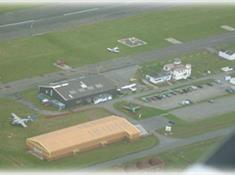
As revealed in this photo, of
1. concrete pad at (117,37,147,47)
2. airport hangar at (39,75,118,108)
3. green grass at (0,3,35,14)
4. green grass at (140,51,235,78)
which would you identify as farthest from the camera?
green grass at (0,3,35,14)

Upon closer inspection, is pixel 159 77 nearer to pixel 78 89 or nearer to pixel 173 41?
pixel 78 89

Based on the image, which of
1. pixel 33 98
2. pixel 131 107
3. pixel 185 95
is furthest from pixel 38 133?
pixel 185 95

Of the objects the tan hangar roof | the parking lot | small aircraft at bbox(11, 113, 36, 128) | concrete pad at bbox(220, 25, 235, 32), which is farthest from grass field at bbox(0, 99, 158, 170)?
concrete pad at bbox(220, 25, 235, 32)

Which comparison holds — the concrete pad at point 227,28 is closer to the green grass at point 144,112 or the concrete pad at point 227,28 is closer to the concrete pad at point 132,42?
the concrete pad at point 132,42

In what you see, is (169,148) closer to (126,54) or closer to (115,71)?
(115,71)

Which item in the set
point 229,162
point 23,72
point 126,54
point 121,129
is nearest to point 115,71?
point 126,54

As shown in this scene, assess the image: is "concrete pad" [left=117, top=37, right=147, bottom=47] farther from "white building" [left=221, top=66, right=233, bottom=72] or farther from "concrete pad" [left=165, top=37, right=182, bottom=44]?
"white building" [left=221, top=66, right=233, bottom=72]
